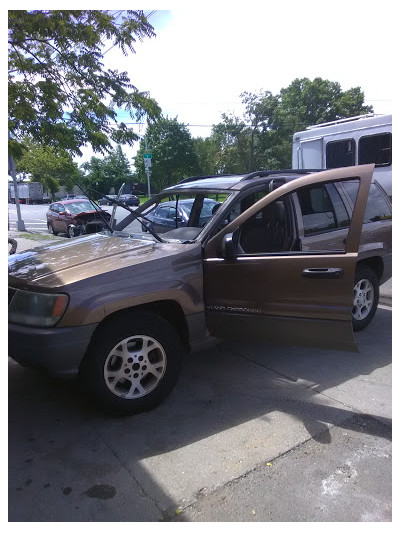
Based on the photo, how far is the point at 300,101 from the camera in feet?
138

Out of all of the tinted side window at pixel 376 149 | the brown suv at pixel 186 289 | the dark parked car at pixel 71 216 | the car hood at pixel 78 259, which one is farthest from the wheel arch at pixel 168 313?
the dark parked car at pixel 71 216

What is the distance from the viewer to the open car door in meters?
3.21

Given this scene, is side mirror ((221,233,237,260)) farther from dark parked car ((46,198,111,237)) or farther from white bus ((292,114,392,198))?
dark parked car ((46,198,111,237))

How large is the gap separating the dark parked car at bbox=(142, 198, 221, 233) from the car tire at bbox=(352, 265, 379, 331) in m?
1.98

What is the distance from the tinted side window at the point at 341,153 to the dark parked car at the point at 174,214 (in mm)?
6099

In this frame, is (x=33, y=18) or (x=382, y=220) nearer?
(x=33, y=18)

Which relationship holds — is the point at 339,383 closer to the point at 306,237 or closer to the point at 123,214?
the point at 306,237

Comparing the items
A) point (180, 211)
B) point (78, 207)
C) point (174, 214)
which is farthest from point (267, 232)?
point (78, 207)

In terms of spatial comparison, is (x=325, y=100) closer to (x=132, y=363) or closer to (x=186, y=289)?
(x=186, y=289)

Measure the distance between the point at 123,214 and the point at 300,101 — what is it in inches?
1672

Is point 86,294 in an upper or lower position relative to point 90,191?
lower

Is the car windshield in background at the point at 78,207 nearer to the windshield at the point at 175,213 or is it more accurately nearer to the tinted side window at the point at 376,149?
the tinted side window at the point at 376,149

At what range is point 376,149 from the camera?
8.68m
